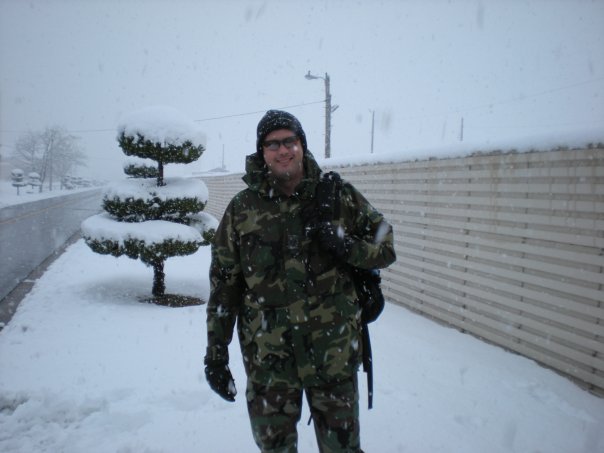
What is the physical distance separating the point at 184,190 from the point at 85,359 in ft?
11.0

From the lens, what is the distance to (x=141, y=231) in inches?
250

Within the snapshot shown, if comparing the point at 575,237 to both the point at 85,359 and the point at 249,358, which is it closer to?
the point at 249,358

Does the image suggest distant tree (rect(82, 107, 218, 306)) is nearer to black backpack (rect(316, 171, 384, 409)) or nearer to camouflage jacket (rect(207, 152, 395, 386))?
camouflage jacket (rect(207, 152, 395, 386))

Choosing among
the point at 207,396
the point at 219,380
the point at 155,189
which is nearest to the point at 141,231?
the point at 155,189

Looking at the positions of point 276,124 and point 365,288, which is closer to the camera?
point 276,124

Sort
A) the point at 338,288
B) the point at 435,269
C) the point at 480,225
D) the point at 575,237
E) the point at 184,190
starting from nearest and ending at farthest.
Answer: the point at 338,288 < the point at 575,237 < the point at 480,225 < the point at 435,269 < the point at 184,190

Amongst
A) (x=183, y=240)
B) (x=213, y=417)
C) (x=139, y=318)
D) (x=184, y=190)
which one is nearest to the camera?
(x=213, y=417)

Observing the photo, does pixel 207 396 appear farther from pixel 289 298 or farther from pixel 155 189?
pixel 155 189

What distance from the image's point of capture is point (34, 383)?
3752 mm

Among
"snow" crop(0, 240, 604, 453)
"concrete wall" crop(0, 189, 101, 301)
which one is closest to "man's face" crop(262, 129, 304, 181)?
"snow" crop(0, 240, 604, 453)

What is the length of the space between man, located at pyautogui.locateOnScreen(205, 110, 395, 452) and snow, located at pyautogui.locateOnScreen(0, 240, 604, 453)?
113 centimetres

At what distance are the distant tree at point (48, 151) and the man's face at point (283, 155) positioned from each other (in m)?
70.0

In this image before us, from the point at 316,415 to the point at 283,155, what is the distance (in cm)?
134

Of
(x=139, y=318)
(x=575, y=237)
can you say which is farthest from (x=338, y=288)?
(x=139, y=318)
